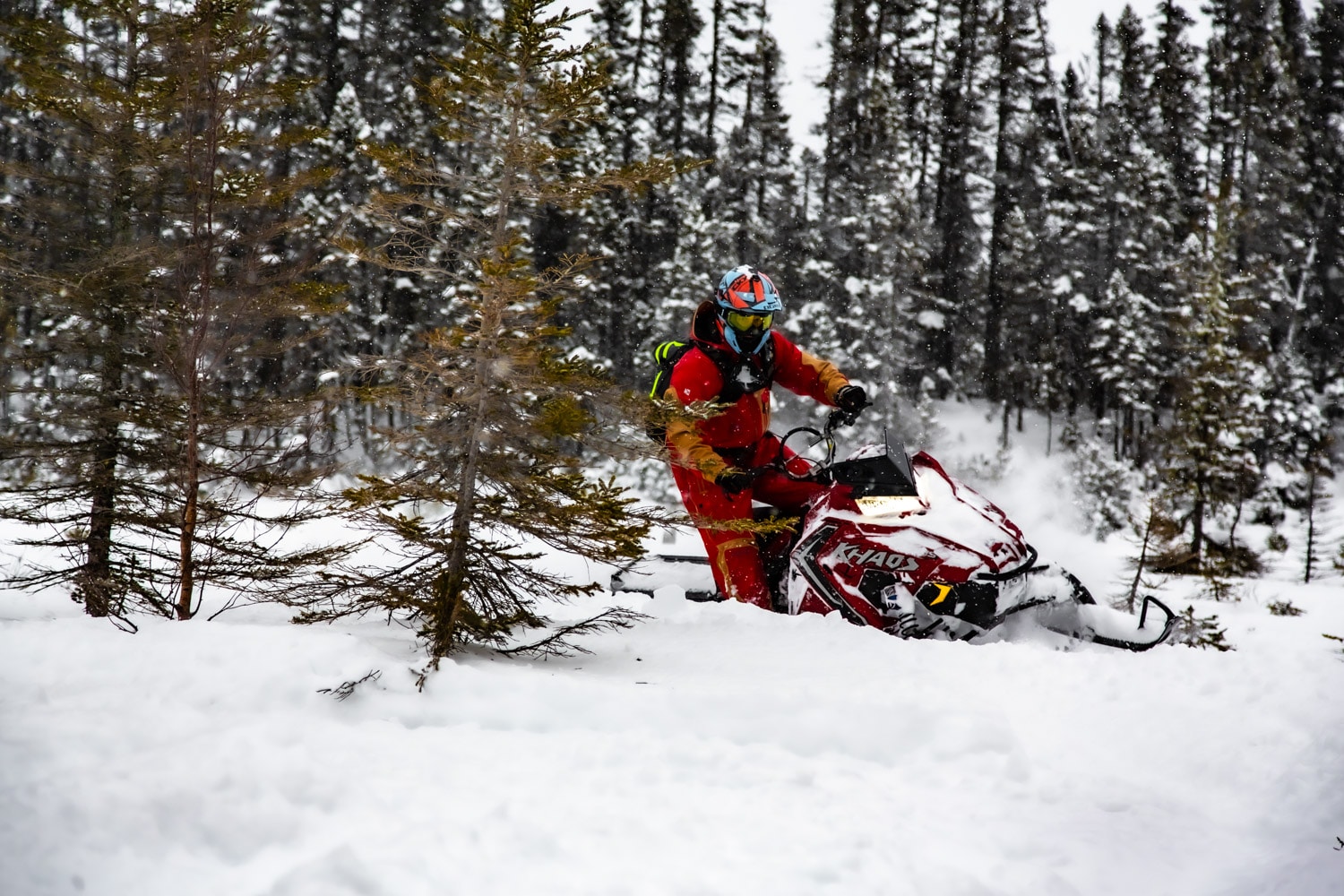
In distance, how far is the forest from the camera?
4.42 m

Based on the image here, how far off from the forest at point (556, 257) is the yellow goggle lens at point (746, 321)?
60.2 inches

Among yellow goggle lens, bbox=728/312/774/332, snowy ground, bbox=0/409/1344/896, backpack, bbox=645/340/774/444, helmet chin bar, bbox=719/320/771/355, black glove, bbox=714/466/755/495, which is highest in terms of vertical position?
yellow goggle lens, bbox=728/312/774/332

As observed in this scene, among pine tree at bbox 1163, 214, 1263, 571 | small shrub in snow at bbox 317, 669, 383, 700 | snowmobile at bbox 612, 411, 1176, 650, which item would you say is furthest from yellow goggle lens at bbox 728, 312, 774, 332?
pine tree at bbox 1163, 214, 1263, 571

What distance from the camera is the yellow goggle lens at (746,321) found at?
20.4 ft

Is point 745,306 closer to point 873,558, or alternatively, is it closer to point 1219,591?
point 873,558

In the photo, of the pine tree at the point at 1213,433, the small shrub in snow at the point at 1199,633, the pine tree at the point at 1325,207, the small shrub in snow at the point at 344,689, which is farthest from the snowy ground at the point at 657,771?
the pine tree at the point at 1325,207

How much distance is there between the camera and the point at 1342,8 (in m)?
33.0

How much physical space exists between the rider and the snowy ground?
5.57 feet

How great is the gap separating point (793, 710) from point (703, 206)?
103 feet

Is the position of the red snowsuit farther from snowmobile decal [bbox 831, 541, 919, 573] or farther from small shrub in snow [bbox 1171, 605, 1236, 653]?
small shrub in snow [bbox 1171, 605, 1236, 653]

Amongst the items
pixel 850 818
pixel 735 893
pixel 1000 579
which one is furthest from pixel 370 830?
pixel 1000 579

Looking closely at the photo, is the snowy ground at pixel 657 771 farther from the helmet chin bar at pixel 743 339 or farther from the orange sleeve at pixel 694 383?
the helmet chin bar at pixel 743 339

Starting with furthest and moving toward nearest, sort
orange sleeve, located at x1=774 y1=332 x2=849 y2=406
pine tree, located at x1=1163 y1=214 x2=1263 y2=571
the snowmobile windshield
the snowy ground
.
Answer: pine tree, located at x1=1163 y1=214 x2=1263 y2=571
orange sleeve, located at x1=774 y1=332 x2=849 y2=406
the snowmobile windshield
the snowy ground

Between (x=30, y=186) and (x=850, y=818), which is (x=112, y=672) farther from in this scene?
(x=30, y=186)
